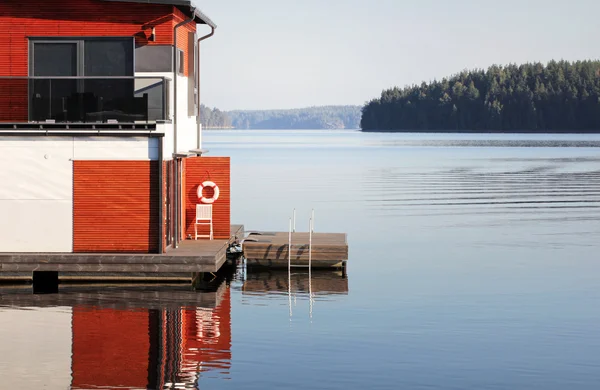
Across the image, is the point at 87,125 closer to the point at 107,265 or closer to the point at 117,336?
the point at 107,265

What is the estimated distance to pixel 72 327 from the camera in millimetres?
19844

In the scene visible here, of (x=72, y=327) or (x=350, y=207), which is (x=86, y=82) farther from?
(x=350, y=207)

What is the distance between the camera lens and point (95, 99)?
80.1ft

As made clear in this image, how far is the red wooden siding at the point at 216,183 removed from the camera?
91.0 ft

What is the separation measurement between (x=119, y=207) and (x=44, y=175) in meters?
1.75

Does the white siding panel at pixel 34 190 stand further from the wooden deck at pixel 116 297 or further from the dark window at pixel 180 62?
the dark window at pixel 180 62

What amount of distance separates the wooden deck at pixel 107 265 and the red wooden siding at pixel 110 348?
2082 millimetres

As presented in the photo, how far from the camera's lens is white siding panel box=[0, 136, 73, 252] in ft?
79.0

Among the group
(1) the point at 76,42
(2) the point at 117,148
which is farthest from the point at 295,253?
(1) the point at 76,42

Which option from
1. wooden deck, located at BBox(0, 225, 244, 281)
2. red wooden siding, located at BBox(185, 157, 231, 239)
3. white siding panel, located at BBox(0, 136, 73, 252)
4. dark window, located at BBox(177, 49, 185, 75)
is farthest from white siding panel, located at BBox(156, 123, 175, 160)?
wooden deck, located at BBox(0, 225, 244, 281)

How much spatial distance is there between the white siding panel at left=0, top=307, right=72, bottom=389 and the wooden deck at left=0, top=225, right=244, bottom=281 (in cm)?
206

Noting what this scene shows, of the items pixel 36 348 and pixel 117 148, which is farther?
pixel 117 148

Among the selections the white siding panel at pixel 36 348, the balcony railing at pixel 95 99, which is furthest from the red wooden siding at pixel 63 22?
the white siding panel at pixel 36 348

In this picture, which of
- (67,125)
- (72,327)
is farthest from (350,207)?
(72,327)
